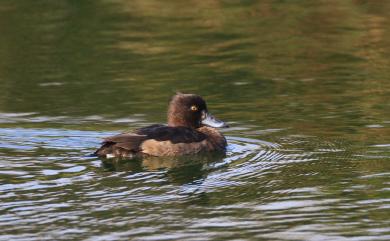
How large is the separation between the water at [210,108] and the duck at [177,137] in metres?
0.20

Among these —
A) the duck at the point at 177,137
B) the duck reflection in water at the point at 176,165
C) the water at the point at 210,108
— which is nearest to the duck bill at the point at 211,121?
the duck at the point at 177,137

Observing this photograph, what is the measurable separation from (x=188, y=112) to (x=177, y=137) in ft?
2.92

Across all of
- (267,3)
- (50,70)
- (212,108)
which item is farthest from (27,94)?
(267,3)

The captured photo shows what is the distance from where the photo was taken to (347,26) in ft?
76.0

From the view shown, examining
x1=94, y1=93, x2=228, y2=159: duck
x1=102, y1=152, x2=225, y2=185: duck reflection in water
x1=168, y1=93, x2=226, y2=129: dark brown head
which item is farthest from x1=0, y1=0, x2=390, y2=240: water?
x1=168, y1=93, x2=226, y2=129: dark brown head

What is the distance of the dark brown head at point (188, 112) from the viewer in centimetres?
1414

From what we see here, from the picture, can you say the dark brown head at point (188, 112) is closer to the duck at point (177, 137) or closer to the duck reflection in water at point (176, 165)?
the duck at point (177, 137)

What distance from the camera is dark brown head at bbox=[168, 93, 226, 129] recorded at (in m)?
14.1

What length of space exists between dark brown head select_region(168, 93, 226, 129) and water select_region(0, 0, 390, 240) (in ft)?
1.38

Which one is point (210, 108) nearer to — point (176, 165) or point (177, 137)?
point (177, 137)

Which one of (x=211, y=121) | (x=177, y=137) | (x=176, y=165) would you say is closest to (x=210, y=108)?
(x=211, y=121)

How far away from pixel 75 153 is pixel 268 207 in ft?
12.0

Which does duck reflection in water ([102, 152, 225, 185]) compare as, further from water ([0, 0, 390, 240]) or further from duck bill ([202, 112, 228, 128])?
duck bill ([202, 112, 228, 128])

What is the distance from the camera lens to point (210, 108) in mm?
16344
